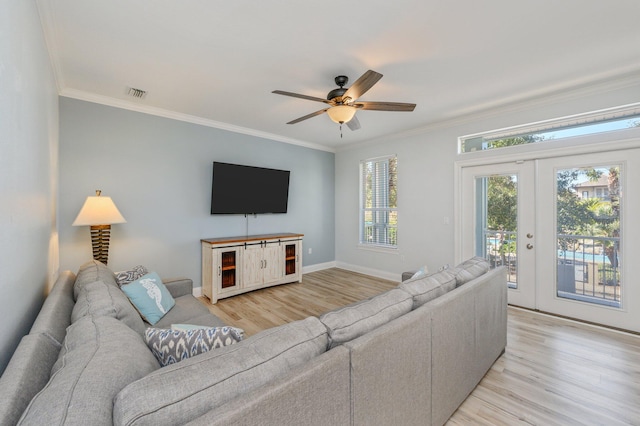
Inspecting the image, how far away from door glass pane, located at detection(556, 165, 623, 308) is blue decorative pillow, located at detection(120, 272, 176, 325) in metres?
4.19

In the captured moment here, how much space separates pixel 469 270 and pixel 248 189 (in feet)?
11.0

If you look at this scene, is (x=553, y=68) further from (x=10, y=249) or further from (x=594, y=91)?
(x=10, y=249)

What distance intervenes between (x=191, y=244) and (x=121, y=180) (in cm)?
120

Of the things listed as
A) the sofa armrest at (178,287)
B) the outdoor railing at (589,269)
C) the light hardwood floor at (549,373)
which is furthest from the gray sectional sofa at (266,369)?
the outdoor railing at (589,269)

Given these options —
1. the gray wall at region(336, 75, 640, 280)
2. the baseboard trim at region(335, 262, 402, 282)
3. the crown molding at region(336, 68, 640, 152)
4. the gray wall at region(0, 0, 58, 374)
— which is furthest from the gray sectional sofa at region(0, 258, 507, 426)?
the baseboard trim at region(335, 262, 402, 282)

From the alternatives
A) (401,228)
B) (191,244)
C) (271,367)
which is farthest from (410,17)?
(191,244)

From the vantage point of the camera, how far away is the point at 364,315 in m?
1.29

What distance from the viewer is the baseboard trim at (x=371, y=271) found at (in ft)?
15.9

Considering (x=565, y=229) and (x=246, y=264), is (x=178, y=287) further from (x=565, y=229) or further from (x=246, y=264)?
(x=565, y=229)

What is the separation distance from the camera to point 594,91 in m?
2.94

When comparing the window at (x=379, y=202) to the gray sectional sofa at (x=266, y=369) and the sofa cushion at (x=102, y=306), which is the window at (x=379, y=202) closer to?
the gray sectional sofa at (x=266, y=369)

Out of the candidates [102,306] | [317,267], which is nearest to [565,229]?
[317,267]

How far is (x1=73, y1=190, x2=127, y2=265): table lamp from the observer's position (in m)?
2.77

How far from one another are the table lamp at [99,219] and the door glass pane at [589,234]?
4943 millimetres
